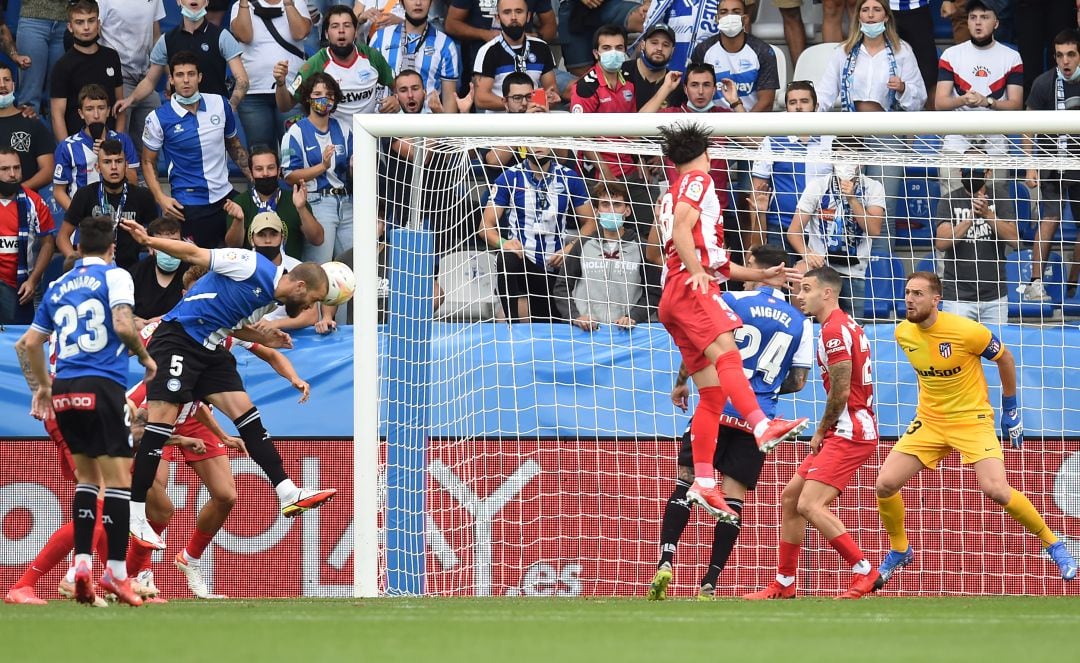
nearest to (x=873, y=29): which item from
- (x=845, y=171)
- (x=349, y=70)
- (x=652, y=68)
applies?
(x=652, y=68)

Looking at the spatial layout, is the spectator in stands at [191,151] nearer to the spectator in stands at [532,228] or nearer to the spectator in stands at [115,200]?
the spectator in stands at [115,200]

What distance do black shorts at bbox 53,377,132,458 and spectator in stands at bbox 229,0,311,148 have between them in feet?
19.8

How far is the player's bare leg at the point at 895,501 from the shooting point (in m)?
9.39

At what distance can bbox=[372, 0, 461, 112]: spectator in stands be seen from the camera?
1330cm

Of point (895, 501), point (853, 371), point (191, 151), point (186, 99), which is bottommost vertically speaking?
point (895, 501)

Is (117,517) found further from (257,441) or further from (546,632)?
(546,632)

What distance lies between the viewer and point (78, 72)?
1301cm

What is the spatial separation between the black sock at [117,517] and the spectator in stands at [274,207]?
4469 mm

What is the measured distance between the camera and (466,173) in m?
10.8

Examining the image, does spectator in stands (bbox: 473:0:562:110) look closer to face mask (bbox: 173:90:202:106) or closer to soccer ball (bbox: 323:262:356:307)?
face mask (bbox: 173:90:202:106)

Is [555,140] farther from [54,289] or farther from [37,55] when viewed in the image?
[37,55]

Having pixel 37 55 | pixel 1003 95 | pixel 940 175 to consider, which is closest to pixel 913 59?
pixel 1003 95

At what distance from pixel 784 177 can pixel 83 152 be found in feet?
18.9

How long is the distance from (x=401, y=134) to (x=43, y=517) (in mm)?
3917
